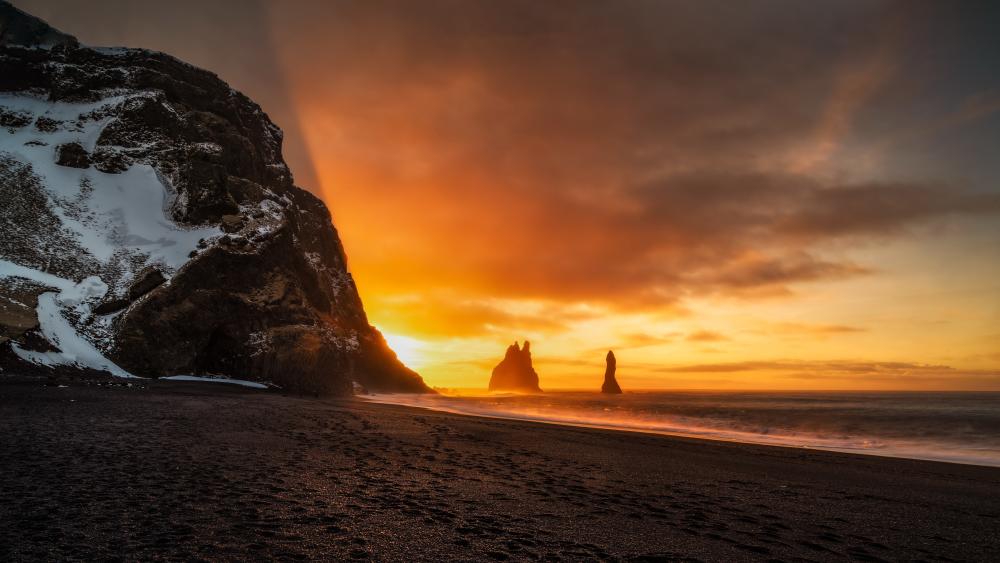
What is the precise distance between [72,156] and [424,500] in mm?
64535

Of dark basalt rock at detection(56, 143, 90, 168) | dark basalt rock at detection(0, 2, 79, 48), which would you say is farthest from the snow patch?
dark basalt rock at detection(0, 2, 79, 48)

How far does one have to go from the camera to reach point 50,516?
5668 millimetres

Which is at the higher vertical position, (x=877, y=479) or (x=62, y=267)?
(x=62, y=267)

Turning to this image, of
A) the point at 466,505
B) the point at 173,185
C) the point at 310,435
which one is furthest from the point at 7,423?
the point at 173,185

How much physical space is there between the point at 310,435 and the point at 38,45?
8877 cm

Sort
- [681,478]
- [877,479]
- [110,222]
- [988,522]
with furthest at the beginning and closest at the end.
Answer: [110,222], [877,479], [681,478], [988,522]

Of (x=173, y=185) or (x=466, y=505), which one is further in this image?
(x=173, y=185)

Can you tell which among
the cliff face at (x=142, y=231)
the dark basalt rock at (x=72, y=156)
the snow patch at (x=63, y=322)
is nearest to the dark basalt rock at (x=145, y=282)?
the cliff face at (x=142, y=231)

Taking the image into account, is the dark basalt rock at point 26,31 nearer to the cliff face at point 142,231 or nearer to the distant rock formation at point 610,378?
the cliff face at point 142,231

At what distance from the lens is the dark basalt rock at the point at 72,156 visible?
49.6 m

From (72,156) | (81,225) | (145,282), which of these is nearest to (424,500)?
(145,282)

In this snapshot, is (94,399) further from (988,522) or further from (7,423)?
(988,522)

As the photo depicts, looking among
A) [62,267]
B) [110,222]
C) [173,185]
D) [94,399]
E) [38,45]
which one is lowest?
[94,399]

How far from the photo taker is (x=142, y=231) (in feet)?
151
